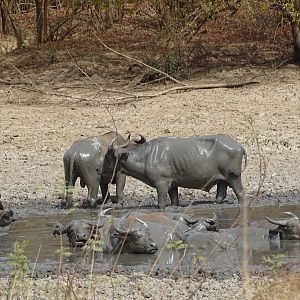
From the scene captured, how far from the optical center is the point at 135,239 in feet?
33.1

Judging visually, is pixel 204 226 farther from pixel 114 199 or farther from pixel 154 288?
pixel 114 199

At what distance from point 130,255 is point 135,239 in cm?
20

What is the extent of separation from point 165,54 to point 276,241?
1300 centimetres

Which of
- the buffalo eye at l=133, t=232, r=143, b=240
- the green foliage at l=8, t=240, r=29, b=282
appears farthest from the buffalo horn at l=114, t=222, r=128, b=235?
the green foliage at l=8, t=240, r=29, b=282

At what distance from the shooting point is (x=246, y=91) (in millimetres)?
21641

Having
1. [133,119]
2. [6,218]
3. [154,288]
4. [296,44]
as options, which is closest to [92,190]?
[6,218]

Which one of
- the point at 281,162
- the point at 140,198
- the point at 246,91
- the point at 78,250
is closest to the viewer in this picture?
the point at 78,250

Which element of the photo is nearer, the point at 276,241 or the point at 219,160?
the point at 276,241

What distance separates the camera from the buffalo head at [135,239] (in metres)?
10.1

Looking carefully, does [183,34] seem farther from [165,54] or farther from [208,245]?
[208,245]

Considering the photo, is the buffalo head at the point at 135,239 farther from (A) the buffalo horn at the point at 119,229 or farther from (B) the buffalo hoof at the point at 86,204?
(B) the buffalo hoof at the point at 86,204

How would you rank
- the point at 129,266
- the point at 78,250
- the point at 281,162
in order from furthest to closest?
the point at 281,162
the point at 78,250
the point at 129,266

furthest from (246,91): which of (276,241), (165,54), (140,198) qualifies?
(276,241)

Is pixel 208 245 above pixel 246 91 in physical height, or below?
above
